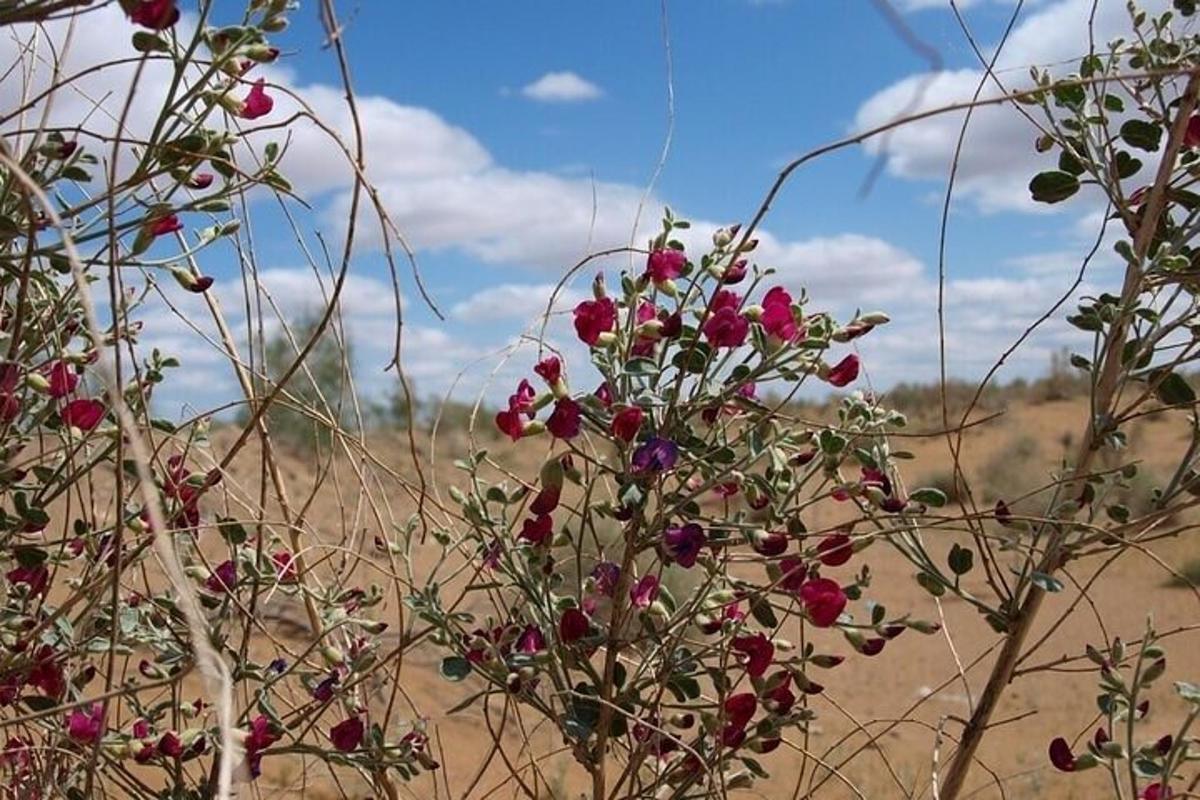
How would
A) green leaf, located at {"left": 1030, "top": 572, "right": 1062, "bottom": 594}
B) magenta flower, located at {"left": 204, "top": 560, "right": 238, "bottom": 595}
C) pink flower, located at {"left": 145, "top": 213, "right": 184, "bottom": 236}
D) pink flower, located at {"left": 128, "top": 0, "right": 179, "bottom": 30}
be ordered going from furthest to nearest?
magenta flower, located at {"left": 204, "top": 560, "right": 238, "bottom": 595}, green leaf, located at {"left": 1030, "top": 572, "right": 1062, "bottom": 594}, pink flower, located at {"left": 145, "top": 213, "right": 184, "bottom": 236}, pink flower, located at {"left": 128, "top": 0, "right": 179, "bottom": 30}

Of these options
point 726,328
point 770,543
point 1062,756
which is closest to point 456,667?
point 770,543

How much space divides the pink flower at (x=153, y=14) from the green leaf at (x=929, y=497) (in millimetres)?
1050

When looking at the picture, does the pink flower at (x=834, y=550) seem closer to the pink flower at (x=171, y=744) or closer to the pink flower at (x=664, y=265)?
the pink flower at (x=664, y=265)

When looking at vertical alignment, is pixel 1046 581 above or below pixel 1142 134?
below

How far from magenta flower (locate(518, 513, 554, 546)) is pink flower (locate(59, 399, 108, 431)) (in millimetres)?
623

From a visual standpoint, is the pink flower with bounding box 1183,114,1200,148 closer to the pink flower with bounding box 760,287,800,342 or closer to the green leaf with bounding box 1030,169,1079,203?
the green leaf with bounding box 1030,169,1079,203

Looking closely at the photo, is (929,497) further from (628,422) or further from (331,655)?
(331,655)

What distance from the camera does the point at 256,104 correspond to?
171 cm

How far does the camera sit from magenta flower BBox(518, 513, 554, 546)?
182cm

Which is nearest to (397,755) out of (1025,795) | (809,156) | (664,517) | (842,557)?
(664,517)

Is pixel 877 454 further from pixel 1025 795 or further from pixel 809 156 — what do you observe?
pixel 1025 795

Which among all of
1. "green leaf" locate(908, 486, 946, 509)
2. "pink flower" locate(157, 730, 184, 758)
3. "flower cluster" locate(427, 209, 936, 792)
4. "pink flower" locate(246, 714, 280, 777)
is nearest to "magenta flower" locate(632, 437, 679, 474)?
"flower cluster" locate(427, 209, 936, 792)

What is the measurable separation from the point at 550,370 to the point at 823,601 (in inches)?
18.2

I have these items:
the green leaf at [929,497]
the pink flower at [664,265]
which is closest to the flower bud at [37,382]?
the pink flower at [664,265]
